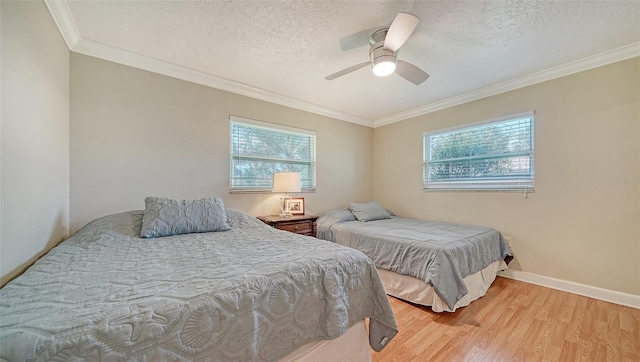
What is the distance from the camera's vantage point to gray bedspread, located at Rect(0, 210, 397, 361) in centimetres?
70

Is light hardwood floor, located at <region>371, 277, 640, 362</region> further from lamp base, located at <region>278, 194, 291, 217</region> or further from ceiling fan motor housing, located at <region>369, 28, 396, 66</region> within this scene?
ceiling fan motor housing, located at <region>369, 28, 396, 66</region>

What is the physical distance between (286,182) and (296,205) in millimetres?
527

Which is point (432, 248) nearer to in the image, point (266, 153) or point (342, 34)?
point (342, 34)

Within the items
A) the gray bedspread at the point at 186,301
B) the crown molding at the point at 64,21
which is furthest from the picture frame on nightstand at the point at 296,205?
the crown molding at the point at 64,21

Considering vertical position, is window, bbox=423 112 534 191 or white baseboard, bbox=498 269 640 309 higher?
window, bbox=423 112 534 191

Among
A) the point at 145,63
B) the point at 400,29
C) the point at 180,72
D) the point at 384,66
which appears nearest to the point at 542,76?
the point at 384,66

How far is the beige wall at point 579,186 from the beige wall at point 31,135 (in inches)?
165

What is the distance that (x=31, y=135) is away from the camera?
4.71 feet

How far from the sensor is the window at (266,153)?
3037 millimetres

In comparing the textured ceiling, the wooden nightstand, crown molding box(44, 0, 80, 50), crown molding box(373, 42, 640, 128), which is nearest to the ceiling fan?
the textured ceiling

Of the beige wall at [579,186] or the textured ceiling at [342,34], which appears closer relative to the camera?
the textured ceiling at [342,34]

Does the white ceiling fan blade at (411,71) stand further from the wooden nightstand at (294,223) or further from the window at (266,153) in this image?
the wooden nightstand at (294,223)

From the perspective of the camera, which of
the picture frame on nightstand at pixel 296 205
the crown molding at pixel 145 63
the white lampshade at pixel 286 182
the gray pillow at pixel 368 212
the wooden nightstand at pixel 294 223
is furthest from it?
the gray pillow at pixel 368 212

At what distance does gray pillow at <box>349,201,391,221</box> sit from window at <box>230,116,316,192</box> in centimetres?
73
